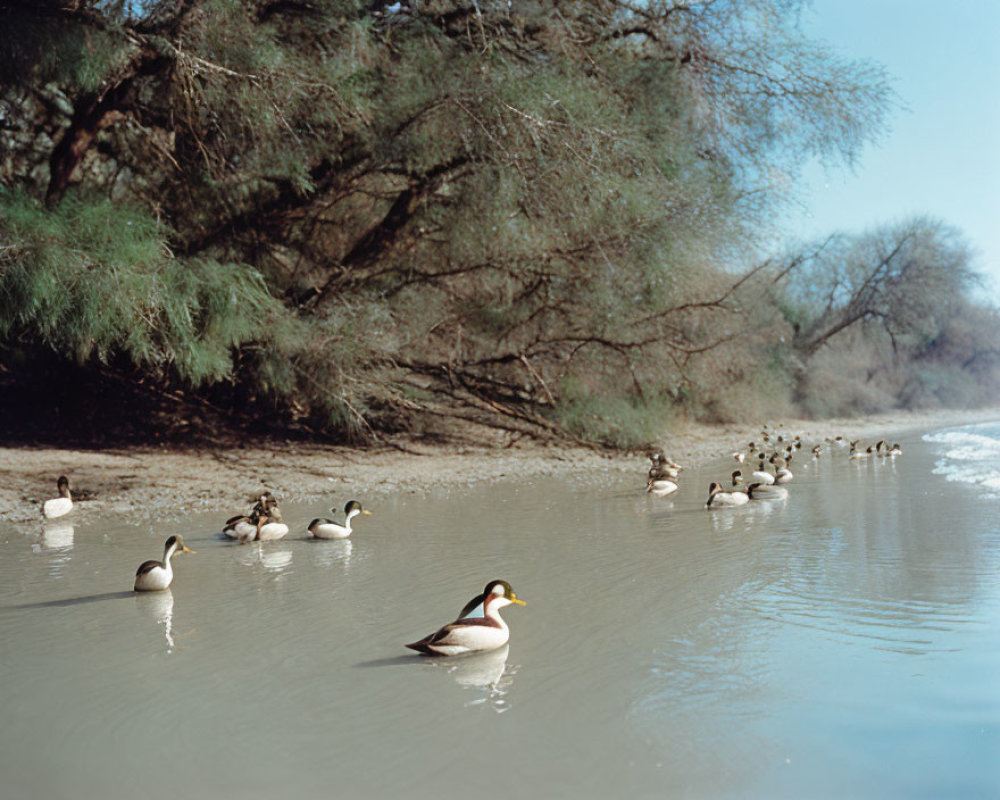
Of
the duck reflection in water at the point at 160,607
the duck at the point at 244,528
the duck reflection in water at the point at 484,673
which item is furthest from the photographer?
the duck at the point at 244,528

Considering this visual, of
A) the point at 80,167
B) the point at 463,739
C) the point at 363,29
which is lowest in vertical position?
the point at 463,739

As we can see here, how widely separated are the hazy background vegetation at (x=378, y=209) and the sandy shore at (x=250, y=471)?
680 mm

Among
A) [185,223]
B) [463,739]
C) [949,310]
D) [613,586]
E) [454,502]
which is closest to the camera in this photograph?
[463,739]

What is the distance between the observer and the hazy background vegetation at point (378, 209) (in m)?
9.29

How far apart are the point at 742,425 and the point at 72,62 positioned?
13.3 metres

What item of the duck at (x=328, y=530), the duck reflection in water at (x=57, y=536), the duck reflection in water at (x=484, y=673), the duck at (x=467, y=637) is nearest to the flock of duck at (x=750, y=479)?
the duck at (x=328, y=530)

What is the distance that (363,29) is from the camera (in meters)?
10.6

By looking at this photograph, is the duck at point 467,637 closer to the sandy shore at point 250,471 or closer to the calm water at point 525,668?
the calm water at point 525,668

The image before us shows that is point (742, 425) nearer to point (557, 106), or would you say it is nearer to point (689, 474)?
point (689, 474)

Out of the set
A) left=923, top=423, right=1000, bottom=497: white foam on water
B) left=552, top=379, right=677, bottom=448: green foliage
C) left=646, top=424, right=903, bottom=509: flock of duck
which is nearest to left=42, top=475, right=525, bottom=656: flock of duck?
left=646, top=424, right=903, bottom=509: flock of duck

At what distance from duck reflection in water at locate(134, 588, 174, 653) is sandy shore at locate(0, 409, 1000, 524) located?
286 cm

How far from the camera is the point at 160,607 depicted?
199 inches

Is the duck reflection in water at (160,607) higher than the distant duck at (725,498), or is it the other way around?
the distant duck at (725,498)

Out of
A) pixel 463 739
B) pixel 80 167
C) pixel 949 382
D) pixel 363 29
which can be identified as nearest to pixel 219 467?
pixel 80 167
